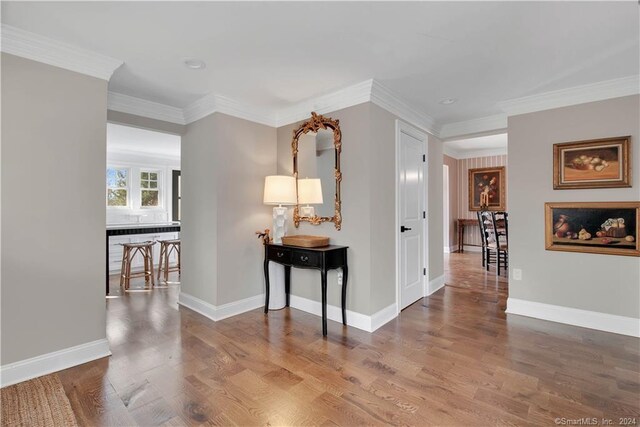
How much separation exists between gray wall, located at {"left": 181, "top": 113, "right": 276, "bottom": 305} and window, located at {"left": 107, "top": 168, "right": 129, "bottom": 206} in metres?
3.07

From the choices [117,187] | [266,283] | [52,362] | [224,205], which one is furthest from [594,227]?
[117,187]

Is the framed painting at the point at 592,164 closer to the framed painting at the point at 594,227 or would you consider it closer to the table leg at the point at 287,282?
the framed painting at the point at 594,227

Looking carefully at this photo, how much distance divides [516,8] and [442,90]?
1.26 metres

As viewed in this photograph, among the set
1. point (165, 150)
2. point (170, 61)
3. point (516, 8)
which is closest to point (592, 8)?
point (516, 8)

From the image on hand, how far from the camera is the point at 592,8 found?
6.00 ft

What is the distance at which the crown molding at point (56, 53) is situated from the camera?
2049 millimetres

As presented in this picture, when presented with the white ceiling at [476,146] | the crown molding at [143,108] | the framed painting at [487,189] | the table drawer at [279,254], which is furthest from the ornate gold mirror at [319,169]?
the framed painting at [487,189]

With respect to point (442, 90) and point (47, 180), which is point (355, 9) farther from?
point (47, 180)

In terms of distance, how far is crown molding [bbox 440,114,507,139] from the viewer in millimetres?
3838

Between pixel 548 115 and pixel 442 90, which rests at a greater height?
pixel 442 90

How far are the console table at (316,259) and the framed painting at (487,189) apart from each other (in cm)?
562

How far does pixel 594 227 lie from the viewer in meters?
2.99

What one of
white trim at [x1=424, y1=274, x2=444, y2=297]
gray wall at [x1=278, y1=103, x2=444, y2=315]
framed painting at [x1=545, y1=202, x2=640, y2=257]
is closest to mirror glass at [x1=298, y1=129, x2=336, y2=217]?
gray wall at [x1=278, y1=103, x2=444, y2=315]

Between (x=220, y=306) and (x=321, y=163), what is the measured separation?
184cm
